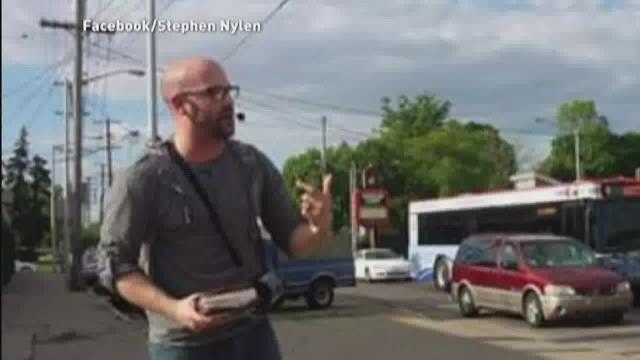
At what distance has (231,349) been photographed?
4.18 metres

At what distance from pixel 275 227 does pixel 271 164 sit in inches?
8.3

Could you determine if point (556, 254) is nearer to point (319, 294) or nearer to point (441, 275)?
point (319, 294)

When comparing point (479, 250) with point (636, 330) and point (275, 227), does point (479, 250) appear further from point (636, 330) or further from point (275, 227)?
point (275, 227)

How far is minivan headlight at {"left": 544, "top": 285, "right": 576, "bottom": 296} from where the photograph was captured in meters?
21.9

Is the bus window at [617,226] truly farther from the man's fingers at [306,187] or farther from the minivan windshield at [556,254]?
the man's fingers at [306,187]

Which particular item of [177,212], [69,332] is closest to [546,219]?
[69,332]

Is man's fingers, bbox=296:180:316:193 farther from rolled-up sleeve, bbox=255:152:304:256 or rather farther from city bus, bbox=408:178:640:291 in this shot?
city bus, bbox=408:178:640:291

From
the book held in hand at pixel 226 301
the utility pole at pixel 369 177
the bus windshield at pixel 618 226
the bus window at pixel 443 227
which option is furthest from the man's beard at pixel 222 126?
the utility pole at pixel 369 177

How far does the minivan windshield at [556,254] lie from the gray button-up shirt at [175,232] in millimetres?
19252

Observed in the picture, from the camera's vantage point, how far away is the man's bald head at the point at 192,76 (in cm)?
407

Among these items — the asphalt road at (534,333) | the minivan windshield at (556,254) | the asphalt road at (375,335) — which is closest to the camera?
the asphalt road at (534,333)

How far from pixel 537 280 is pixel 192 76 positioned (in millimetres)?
18877

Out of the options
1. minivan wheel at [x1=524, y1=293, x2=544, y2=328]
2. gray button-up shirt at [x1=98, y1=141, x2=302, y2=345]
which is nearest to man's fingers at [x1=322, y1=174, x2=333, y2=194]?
gray button-up shirt at [x1=98, y1=141, x2=302, y2=345]

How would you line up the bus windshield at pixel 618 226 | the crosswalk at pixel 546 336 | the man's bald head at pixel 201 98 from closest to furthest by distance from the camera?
the man's bald head at pixel 201 98 → the crosswalk at pixel 546 336 → the bus windshield at pixel 618 226
